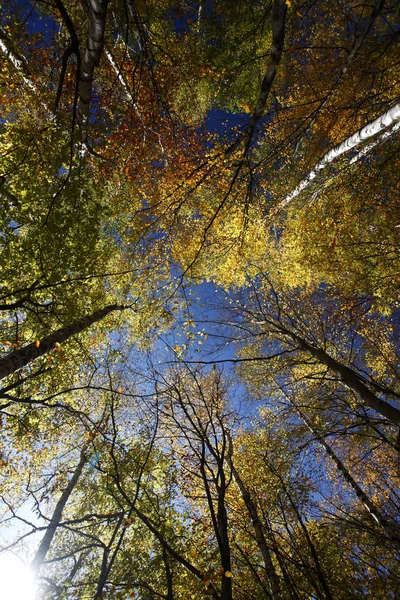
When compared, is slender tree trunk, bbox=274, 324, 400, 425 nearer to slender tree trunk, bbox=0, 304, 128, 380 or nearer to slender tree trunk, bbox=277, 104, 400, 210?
slender tree trunk, bbox=277, 104, 400, 210

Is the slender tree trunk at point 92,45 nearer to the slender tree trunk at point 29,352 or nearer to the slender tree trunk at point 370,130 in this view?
the slender tree trunk at point 370,130

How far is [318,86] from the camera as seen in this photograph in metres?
7.96

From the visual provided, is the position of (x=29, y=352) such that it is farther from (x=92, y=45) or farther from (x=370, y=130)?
(x=370, y=130)

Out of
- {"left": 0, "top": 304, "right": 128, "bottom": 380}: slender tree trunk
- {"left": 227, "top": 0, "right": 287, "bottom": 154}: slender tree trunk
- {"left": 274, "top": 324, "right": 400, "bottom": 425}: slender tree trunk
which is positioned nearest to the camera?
{"left": 227, "top": 0, "right": 287, "bottom": 154}: slender tree trunk

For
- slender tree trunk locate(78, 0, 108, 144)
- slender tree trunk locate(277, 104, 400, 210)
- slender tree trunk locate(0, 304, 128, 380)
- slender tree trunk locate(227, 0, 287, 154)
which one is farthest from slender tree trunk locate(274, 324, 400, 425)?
slender tree trunk locate(78, 0, 108, 144)

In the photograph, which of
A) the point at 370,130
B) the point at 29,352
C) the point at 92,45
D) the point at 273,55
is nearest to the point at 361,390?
the point at 370,130

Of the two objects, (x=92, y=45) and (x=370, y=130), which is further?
(x=370, y=130)

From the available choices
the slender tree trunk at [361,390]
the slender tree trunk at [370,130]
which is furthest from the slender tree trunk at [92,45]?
the slender tree trunk at [361,390]

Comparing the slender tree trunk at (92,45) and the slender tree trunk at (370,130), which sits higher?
the slender tree trunk at (92,45)

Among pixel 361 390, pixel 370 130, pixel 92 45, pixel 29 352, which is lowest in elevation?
pixel 361 390

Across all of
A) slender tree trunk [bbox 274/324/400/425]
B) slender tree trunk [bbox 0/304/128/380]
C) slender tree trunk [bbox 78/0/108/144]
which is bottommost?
slender tree trunk [bbox 274/324/400/425]

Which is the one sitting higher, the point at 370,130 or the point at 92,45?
the point at 92,45

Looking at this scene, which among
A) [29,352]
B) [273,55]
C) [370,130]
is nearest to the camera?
[273,55]

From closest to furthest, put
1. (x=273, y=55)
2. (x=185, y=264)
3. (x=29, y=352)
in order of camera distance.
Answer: (x=273, y=55) < (x=29, y=352) < (x=185, y=264)
